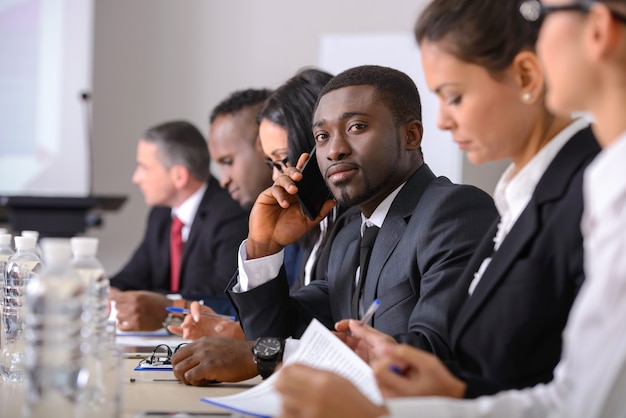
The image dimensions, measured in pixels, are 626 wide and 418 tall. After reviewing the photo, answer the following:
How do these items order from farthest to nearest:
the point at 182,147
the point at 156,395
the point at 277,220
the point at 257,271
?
1. the point at 182,147
2. the point at 277,220
3. the point at 257,271
4. the point at 156,395

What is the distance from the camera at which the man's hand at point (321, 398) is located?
123 cm

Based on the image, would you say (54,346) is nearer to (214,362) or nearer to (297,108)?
(214,362)

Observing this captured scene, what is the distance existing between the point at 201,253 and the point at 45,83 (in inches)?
94.6

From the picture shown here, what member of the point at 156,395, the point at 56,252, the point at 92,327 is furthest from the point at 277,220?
the point at 56,252

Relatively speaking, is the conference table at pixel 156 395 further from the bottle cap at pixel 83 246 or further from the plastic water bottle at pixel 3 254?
the plastic water bottle at pixel 3 254

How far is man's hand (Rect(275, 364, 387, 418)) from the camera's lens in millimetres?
1229

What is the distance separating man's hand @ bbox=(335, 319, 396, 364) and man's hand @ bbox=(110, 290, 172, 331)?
1314mm

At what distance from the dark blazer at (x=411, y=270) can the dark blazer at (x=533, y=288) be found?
31 cm

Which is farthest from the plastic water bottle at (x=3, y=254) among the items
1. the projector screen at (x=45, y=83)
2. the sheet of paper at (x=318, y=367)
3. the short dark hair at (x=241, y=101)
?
the projector screen at (x=45, y=83)

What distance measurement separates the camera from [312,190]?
2.54 metres

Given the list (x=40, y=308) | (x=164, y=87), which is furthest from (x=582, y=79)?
(x=164, y=87)

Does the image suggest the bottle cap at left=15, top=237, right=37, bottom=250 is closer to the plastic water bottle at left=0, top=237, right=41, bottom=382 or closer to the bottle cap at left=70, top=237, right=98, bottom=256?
the plastic water bottle at left=0, top=237, right=41, bottom=382

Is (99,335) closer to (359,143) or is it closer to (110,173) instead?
(359,143)

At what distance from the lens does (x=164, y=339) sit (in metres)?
2.82
